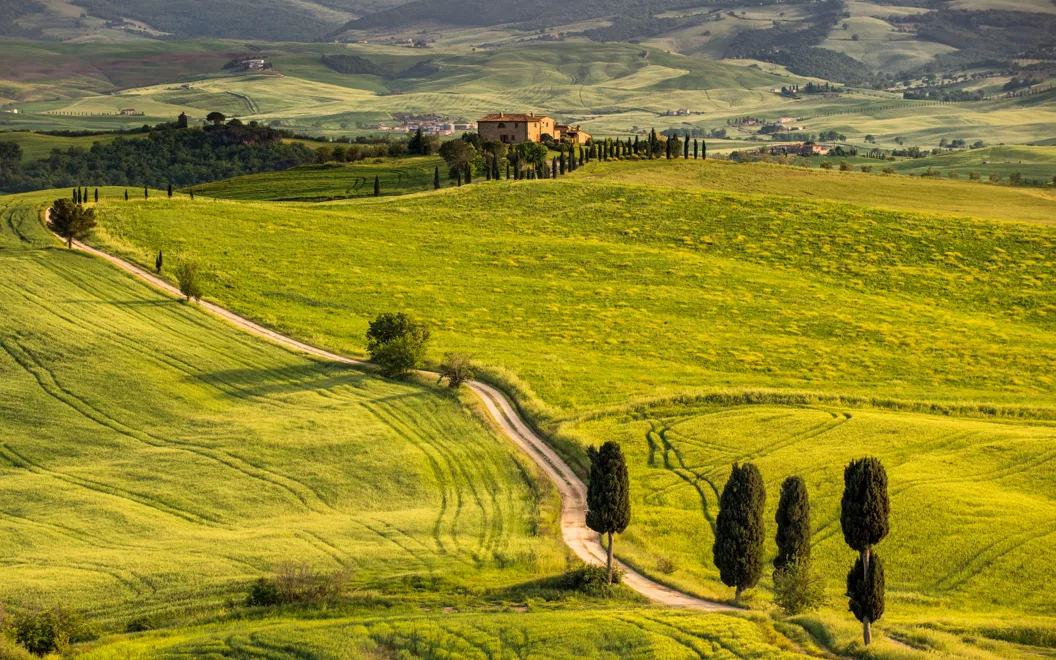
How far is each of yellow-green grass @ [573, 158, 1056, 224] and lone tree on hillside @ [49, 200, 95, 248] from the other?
73518 mm

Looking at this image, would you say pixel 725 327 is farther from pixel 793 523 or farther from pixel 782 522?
pixel 793 523

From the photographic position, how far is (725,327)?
4281 inches

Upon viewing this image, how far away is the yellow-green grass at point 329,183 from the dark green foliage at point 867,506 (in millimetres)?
128365

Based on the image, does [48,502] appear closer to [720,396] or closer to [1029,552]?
[720,396]

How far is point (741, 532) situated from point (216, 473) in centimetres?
3218

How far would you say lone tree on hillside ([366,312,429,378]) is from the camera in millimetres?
89938

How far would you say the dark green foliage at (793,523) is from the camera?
53.8 m

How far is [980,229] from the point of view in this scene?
473 ft

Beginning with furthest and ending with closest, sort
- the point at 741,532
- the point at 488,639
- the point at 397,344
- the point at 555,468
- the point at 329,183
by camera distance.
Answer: the point at 329,183 < the point at 397,344 < the point at 555,468 < the point at 741,532 < the point at 488,639

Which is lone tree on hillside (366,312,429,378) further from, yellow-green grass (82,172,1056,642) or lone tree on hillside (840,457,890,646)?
lone tree on hillside (840,457,890,646)

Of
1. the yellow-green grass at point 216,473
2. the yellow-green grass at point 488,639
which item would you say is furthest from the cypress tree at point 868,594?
the yellow-green grass at point 216,473

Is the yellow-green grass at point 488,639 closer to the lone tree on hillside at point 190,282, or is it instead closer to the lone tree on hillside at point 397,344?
the lone tree on hillside at point 397,344

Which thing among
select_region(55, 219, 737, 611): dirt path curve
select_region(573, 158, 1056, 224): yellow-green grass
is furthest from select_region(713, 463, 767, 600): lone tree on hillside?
select_region(573, 158, 1056, 224): yellow-green grass

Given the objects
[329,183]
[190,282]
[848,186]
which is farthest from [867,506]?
[329,183]
